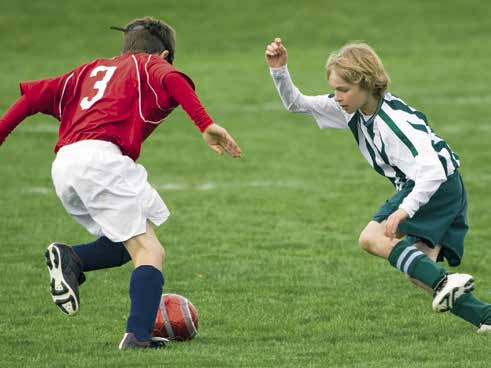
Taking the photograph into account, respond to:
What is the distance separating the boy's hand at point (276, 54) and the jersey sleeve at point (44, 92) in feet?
3.76

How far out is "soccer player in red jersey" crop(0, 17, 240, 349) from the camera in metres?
5.60

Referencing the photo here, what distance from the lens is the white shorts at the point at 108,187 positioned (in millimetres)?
5660

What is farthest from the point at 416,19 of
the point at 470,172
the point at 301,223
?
the point at 301,223

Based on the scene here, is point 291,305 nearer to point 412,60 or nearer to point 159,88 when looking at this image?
point 159,88

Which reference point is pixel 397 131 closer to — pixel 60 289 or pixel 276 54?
pixel 276 54

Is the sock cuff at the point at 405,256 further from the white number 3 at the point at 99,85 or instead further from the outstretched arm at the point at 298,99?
the white number 3 at the point at 99,85

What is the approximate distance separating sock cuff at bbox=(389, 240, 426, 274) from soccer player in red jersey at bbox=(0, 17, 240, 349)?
1.02 meters

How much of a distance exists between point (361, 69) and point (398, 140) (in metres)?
0.45

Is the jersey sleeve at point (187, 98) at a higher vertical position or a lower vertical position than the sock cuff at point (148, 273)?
higher

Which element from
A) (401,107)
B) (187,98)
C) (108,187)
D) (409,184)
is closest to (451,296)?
(409,184)

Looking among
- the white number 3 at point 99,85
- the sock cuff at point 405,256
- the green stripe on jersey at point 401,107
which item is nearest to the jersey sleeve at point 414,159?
the green stripe on jersey at point 401,107

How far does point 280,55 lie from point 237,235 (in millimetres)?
3099

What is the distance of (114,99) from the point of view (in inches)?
231

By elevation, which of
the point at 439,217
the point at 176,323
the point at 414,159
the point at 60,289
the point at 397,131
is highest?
the point at 397,131
